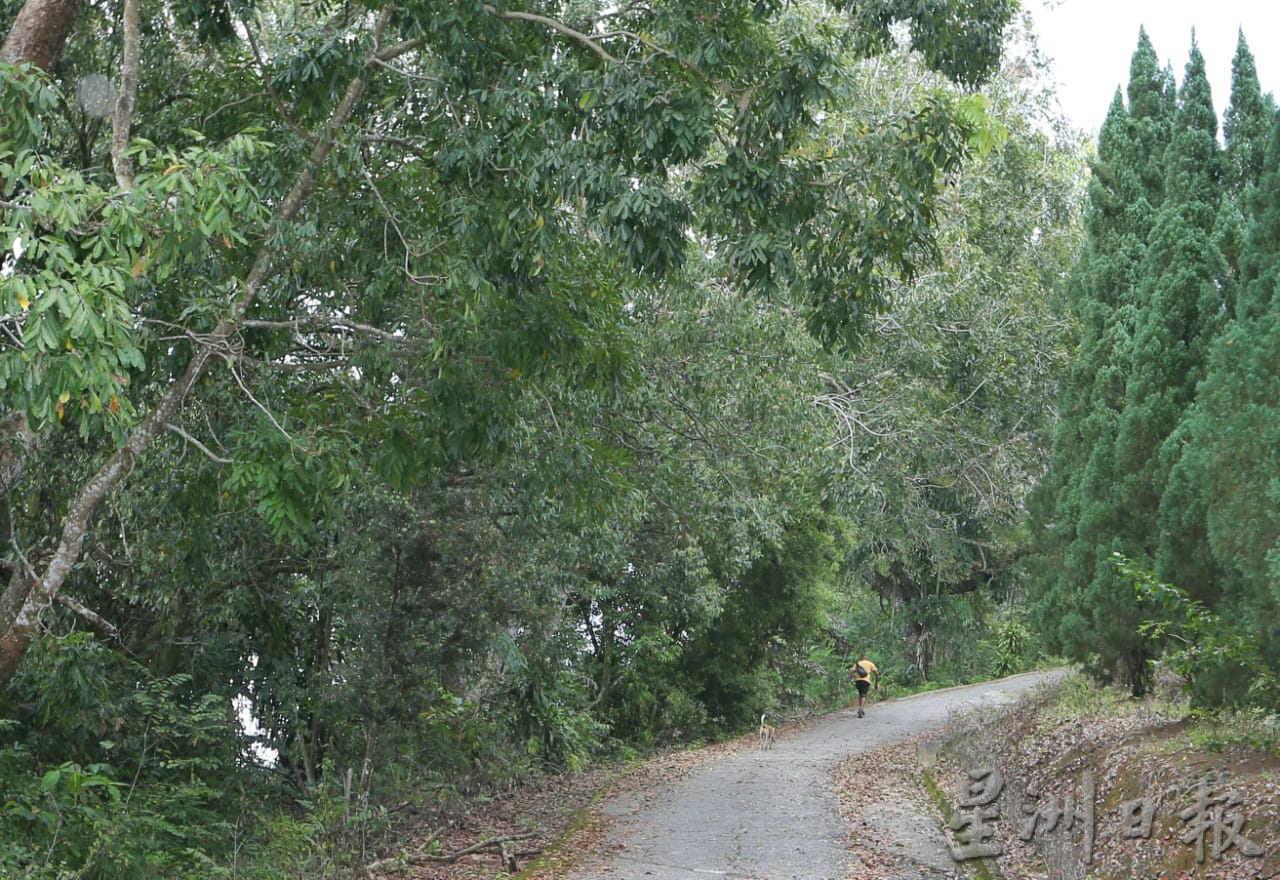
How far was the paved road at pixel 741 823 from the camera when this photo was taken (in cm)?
1138

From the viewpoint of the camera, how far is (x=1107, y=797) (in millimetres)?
11078

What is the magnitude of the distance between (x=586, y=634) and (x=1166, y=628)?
37.8ft

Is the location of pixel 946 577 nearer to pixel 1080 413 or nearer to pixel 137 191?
pixel 1080 413

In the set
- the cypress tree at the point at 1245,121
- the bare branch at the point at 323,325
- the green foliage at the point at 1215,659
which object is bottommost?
the green foliage at the point at 1215,659

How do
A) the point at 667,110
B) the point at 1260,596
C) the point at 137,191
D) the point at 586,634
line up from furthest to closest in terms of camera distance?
1. the point at 586,634
2. the point at 1260,596
3. the point at 667,110
4. the point at 137,191

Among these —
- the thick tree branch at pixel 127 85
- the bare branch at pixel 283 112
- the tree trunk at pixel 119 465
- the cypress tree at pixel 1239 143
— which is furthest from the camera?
the cypress tree at pixel 1239 143

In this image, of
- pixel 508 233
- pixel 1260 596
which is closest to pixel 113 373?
pixel 508 233

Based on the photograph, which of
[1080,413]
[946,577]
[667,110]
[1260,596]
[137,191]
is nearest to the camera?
[137,191]

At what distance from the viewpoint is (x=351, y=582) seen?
12.3 m

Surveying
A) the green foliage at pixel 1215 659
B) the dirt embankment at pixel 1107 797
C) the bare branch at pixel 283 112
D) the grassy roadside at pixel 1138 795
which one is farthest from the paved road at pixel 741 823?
the bare branch at pixel 283 112

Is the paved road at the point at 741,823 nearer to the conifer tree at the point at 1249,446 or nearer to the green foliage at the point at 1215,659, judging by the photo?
the green foliage at the point at 1215,659

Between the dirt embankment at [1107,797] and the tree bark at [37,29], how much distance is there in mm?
9230

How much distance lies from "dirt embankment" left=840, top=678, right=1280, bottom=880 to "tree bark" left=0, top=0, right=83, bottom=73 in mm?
9230

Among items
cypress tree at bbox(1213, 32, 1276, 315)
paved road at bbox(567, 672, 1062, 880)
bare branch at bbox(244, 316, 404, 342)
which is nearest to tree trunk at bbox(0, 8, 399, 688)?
bare branch at bbox(244, 316, 404, 342)
